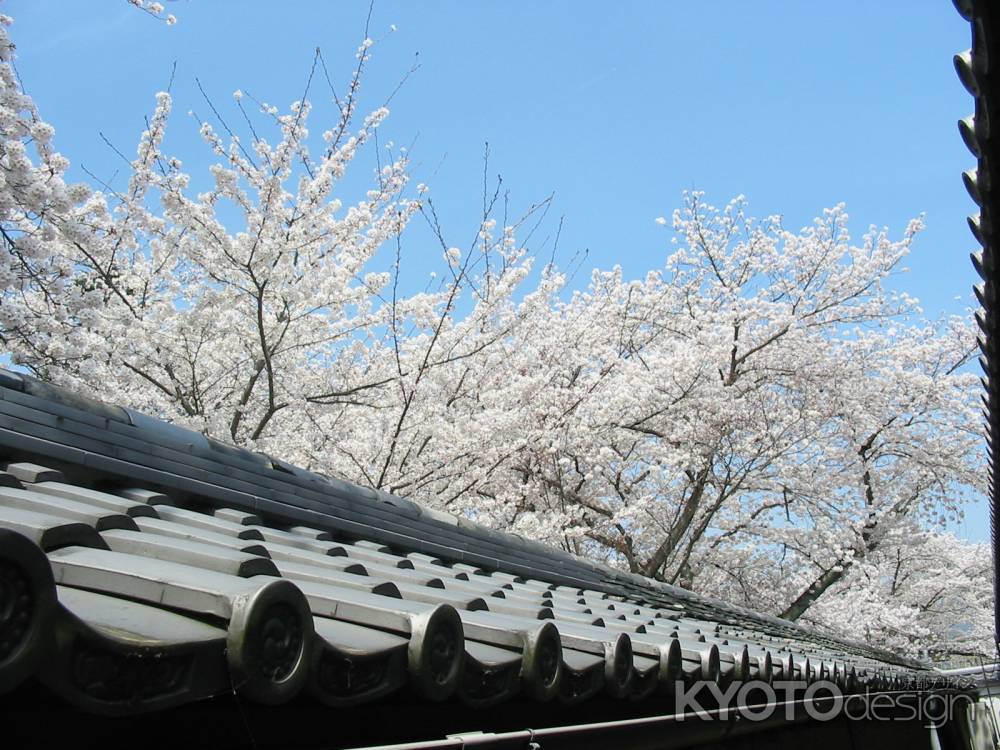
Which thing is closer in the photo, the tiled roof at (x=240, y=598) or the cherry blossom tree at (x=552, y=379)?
the tiled roof at (x=240, y=598)

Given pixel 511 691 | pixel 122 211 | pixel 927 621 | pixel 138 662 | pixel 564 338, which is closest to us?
pixel 138 662

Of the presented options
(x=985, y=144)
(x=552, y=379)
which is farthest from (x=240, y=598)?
(x=552, y=379)

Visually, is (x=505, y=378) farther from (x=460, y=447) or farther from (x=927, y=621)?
(x=927, y=621)

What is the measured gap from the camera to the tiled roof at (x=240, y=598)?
0.90 m

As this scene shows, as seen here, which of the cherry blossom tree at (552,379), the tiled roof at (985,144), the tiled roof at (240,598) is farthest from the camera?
the cherry blossom tree at (552,379)

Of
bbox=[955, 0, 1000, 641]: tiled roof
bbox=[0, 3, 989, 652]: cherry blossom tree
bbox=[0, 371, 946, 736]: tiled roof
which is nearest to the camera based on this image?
bbox=[0, 371, 946, 736]: tiled roof

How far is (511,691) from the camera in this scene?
5.01 ft

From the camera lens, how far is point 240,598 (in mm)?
1049

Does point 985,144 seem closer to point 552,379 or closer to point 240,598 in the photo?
point 240,598

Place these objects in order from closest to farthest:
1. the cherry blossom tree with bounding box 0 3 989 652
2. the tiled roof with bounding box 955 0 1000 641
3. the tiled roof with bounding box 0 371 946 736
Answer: the tiled roof with bounding box 0 371 946 736
the tiled roof with bounding box 955 0 1000 641
the cherry blossom tree with bounding box 0 3 989 652

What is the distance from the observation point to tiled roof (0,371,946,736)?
90 cm

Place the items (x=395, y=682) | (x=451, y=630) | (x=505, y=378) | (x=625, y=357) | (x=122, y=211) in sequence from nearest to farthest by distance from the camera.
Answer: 1. (x=395, y=682)
2. (x=451, y=630)
3. (x=122, y=211)
4. (x=505, y=378)
5. (x=625, y=357)

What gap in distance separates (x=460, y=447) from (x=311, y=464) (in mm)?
1709

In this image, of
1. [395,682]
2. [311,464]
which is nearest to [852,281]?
[311,464]
